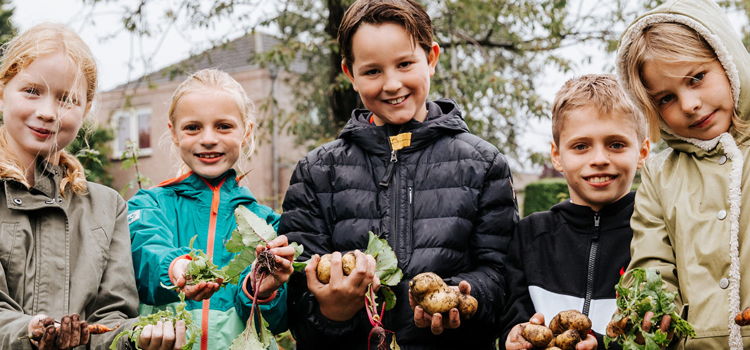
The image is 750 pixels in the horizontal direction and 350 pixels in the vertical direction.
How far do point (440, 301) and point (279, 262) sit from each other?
0.65 meters

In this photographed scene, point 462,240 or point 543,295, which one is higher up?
point 462,240

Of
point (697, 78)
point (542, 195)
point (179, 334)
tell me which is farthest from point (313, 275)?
point (542, 195)

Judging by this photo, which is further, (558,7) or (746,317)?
(558,7)

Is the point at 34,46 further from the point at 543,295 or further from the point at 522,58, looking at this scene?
the point at 522,58

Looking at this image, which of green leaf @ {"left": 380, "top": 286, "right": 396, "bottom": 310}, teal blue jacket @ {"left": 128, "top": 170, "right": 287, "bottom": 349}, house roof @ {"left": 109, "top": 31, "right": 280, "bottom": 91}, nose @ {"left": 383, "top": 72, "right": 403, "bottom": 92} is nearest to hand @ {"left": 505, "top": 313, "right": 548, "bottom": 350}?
green leaf @ {"left": 380, "top": 286, "right": 396, "bottom": 310}

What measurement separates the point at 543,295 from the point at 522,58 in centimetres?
858

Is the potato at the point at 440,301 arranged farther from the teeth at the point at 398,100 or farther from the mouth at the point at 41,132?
the mouth at the point at 41,132

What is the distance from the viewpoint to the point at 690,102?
9.08 feet

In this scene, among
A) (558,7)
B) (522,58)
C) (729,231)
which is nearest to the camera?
(729,231)

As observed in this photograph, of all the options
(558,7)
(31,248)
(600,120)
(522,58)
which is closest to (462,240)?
(600,120)

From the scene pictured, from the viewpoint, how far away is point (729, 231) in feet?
8.63

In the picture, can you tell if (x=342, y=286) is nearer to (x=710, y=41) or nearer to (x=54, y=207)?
(x=54, y=207)

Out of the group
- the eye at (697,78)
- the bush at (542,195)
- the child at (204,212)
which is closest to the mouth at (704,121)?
the eye at (697,78)

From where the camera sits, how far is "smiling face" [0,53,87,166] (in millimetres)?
3059
